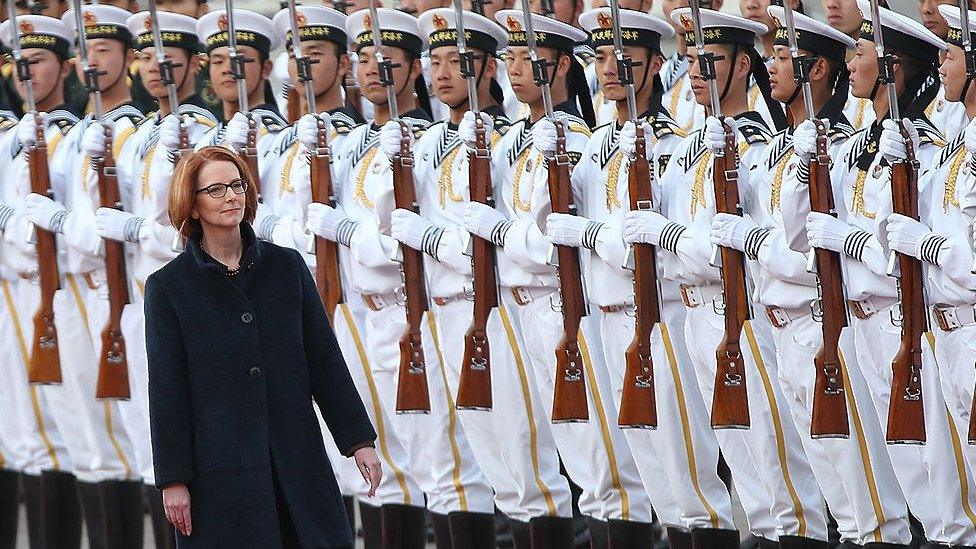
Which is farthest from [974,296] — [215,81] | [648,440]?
[215,81]

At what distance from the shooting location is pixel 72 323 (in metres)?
9.72

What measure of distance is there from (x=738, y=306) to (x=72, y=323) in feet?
11.8

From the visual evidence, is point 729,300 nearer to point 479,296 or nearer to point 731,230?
point 731,230

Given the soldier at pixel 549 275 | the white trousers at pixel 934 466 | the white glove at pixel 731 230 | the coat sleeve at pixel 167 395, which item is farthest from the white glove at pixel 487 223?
the coat sleeve at pixel 167 395

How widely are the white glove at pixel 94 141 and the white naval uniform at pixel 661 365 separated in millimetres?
2543

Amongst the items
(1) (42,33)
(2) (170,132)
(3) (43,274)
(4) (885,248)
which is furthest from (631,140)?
(1) (42,33)

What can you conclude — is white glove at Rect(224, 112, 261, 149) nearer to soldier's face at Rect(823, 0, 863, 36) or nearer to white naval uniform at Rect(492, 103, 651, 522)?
white naval uniform at Rect(492, 103, 651, 522)

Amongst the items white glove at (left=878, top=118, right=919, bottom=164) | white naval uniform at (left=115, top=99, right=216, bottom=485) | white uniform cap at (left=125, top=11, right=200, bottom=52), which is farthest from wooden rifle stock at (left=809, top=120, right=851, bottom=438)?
white uniform cap at (left=125, top=11, right=200, bottom=52)

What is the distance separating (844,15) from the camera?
8125 mm

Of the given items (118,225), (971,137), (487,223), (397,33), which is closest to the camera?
(971,137)

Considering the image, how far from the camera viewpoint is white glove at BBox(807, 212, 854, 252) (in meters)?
7.16

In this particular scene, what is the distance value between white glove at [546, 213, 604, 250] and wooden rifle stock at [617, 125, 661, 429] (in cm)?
18

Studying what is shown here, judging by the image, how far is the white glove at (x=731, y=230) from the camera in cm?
748

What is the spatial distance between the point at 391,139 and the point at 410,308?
0.72 m
